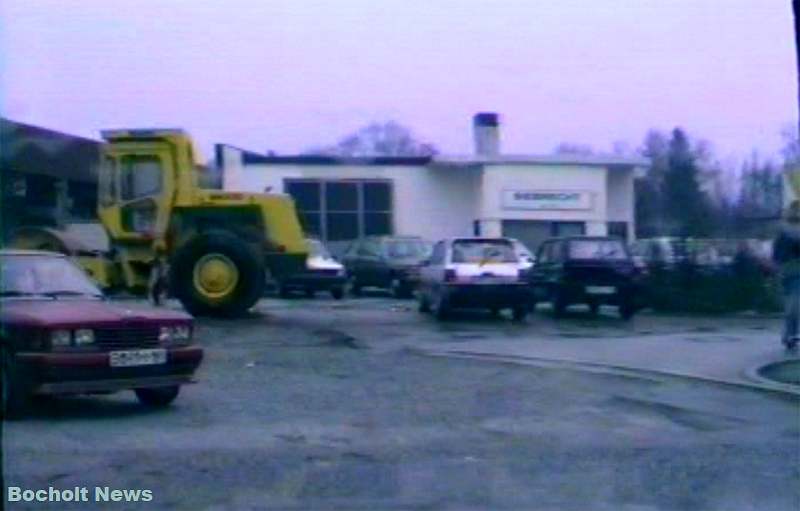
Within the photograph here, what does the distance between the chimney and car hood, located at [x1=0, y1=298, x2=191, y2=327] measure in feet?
113

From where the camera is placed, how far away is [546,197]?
46.3m

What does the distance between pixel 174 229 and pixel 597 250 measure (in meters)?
7.61

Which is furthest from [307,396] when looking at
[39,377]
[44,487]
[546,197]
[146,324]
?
[546,197]

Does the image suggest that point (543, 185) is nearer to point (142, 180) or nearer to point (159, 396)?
point (142, 180)

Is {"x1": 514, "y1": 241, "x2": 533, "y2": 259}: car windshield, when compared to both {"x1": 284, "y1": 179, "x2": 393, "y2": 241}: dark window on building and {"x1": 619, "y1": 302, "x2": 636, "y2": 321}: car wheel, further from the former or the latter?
{"x1": 284, "y1": 179, "x2": 393, "y2": 241}: dark window on building

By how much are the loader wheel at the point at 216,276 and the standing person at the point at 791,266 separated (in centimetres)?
898

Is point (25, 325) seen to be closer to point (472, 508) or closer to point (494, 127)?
point (472, 508)

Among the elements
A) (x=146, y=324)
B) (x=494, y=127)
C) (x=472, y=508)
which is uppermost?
(x=494, y=127)

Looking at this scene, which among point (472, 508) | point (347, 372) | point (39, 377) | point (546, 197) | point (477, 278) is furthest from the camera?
point (546, 197)

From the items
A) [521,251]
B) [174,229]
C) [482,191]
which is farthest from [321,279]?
[482,191]

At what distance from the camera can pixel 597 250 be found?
28516 millimetres

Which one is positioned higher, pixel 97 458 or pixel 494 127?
pixel 494 127

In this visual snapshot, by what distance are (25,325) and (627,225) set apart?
1383 inches

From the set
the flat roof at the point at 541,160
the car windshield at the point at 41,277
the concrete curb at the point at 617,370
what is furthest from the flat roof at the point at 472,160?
the car windshield at the point at 41,277
